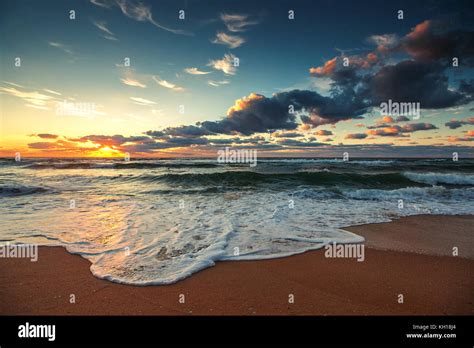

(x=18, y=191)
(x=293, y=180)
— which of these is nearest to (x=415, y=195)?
(x=293, y=180)

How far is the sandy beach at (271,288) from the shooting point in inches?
112

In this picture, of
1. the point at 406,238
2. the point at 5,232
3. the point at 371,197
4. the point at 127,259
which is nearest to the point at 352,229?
the point at 406,238

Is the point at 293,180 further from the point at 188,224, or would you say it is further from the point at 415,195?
the point at 188,224

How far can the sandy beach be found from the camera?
285 centimetres

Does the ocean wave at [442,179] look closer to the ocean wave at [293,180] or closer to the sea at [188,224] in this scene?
the ocean wave at [293,180]

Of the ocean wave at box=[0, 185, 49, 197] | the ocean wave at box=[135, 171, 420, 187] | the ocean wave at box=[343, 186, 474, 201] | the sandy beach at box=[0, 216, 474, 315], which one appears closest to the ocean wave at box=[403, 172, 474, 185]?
the ocean wave at box=[135, 171, 420, 187]

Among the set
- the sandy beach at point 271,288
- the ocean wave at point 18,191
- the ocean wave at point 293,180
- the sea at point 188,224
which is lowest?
the sandy beach at point 271,288

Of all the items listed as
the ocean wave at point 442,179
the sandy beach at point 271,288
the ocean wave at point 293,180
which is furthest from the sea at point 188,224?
the ocean wave at point 442,179

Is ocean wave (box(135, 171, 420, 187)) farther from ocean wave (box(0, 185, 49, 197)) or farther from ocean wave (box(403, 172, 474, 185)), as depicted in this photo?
ocean wave (box(0, 185, 49, 197))

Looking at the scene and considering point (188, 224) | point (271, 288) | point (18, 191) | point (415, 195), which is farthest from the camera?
point (18, 191)

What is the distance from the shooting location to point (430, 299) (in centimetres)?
303

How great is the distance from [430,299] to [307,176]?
15517 mm

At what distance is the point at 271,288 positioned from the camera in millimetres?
3258
